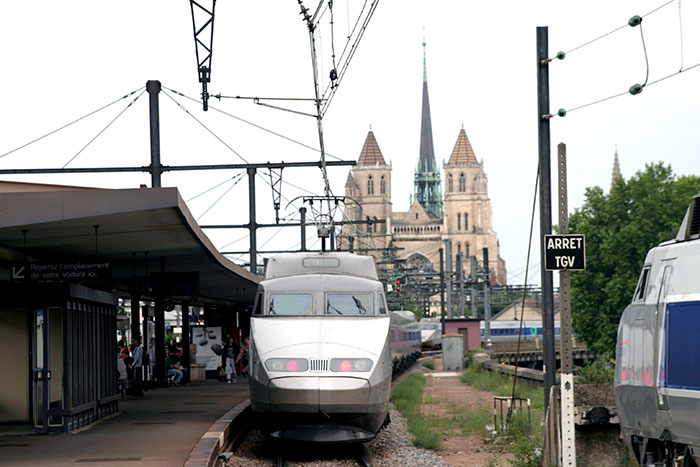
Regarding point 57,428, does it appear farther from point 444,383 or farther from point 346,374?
point 444,383

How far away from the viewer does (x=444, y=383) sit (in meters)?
40.4

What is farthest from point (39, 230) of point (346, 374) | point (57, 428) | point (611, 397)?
point (611, 397)

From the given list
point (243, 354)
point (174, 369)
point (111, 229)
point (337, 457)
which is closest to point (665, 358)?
point (337, 457)

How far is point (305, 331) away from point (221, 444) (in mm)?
2016

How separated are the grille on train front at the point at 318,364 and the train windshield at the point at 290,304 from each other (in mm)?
1502

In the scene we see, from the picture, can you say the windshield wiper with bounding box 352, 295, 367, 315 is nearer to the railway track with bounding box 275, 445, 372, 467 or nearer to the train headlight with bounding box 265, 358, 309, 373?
the train headlight with bounding box 265, 358, 309, 373

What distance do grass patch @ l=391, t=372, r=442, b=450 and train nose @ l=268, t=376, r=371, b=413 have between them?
10.2 ft

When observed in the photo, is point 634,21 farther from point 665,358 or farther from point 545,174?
point 665,358

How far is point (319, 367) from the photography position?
15.0m

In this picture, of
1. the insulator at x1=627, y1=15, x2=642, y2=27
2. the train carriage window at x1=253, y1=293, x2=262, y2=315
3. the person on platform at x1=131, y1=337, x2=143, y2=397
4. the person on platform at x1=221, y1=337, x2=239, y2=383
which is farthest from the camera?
the person on platform at x1=221, y1=337, x2=239, y2=383

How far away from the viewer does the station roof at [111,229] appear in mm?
13562

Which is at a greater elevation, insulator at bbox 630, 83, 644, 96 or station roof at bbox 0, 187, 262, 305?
insulator at bbox 630, 83, 644, 96

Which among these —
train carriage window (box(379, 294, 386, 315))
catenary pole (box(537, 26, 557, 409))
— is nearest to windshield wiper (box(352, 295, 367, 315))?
train carriage window (box(379, 294, 386, 315))

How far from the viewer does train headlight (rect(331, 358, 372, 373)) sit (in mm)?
15086
